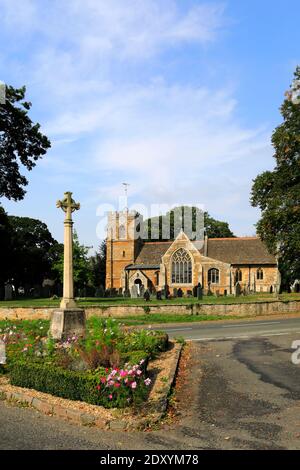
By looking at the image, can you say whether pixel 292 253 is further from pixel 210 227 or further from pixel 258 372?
pixel 210 227

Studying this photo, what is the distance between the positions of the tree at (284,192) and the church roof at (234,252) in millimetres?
25343

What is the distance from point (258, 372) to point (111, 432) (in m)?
4.99

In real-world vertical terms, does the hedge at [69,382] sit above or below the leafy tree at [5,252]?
below

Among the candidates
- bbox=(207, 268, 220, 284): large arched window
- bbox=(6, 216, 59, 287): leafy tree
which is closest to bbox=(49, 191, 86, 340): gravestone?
bbox=(207, 268, 220, 284): large arched window

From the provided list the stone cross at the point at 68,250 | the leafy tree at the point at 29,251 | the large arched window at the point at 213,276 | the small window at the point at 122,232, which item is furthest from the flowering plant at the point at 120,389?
the small window at the point at 122,232

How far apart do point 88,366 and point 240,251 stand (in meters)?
54.2

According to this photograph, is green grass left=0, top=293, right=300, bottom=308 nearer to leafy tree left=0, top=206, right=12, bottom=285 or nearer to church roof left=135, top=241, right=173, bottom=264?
leafy tree left=0, top=206, right=12, bottom=285

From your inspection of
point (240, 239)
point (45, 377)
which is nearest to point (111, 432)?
point (45, 377)

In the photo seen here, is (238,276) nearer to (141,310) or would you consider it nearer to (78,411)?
(141,310)

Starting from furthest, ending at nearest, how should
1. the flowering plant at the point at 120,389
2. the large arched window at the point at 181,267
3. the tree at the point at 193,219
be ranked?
the tree at the point at 193,219 < the large arched window at the point at 181,267 < the flowering plant at the point at 120,389

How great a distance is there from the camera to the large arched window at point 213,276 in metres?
58.8

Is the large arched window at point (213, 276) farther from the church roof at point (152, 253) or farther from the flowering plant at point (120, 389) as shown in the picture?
the flowering plant at point (120, 389)
